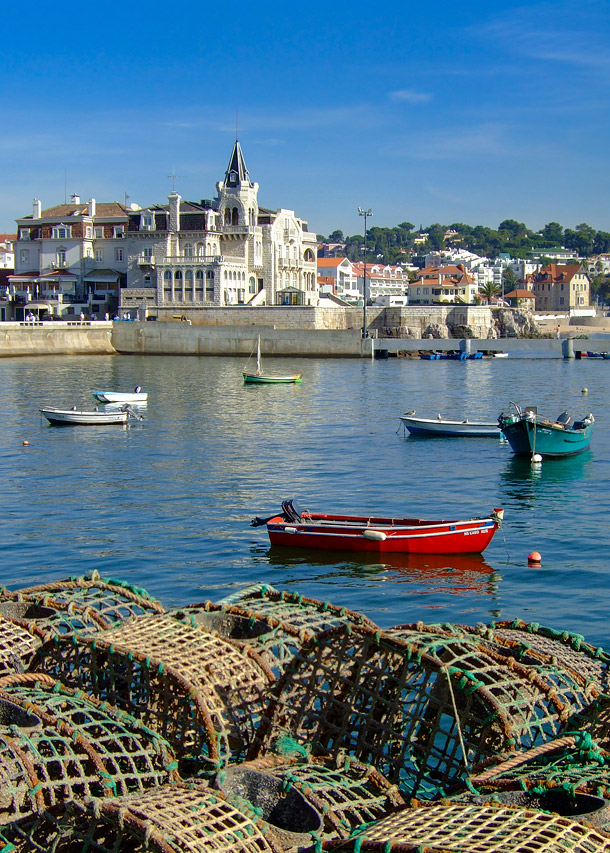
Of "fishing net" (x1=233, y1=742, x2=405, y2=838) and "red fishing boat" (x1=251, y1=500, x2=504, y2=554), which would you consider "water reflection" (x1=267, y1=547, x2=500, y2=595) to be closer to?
"red fishing boat" (x1=251, y1=500, x2=504, y2=554)

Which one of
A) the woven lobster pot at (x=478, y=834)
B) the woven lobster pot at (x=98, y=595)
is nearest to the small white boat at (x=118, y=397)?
the woven lobster pot at (x=98, y=595)

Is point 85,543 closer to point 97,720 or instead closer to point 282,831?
point 97,720

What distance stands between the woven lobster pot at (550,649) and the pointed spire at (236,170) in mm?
92639

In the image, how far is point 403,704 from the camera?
912 centimetres

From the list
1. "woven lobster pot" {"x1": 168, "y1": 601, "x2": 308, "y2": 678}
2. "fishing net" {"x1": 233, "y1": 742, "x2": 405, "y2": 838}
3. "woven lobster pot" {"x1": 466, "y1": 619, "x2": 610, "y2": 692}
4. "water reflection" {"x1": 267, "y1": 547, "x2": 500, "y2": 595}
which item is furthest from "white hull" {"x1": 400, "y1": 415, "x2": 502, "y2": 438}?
"fishing net" {"x1": 233, "y1": 742, "x2": 405, "y2": 838}

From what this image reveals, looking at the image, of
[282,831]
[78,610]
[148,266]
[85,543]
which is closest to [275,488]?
[85,543]

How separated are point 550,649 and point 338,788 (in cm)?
361

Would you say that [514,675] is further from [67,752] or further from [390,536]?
[390,536]

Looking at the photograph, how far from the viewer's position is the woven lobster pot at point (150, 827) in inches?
251

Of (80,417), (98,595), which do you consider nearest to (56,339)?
(80,417)

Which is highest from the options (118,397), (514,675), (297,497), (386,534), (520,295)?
(520,295)

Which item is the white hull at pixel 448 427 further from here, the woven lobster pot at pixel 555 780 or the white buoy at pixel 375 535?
the woven lobster pot at pixel 555 780

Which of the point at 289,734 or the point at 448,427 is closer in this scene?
the point at 289,734

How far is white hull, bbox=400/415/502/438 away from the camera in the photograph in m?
38.7
